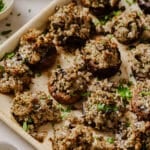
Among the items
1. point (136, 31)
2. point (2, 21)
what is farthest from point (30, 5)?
point (136, 31)

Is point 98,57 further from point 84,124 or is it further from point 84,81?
point 84,124

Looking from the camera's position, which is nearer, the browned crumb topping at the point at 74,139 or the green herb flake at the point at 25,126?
the browned crumb topping at the point at 74,139

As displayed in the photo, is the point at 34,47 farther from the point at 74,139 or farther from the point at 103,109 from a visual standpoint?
the point at 74,139

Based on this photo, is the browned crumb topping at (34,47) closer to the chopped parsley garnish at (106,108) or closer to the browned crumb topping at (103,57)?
the browned crumb topping at (103,57)

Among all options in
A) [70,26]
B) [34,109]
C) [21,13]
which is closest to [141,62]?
[70,26]

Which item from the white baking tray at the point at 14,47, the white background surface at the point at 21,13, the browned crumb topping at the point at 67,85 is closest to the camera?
the white baking tray at the point at 14,47

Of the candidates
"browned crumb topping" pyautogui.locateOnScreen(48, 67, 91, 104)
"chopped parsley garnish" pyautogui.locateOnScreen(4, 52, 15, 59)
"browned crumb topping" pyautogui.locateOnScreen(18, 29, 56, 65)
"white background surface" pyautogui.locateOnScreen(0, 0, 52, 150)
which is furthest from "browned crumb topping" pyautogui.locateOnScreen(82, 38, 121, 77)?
"white background surface" pyautogui.locateOnScreen(0, 0, 52, 150)

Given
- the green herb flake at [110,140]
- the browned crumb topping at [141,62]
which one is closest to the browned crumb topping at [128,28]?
the browned crumb topping at [141,62]
